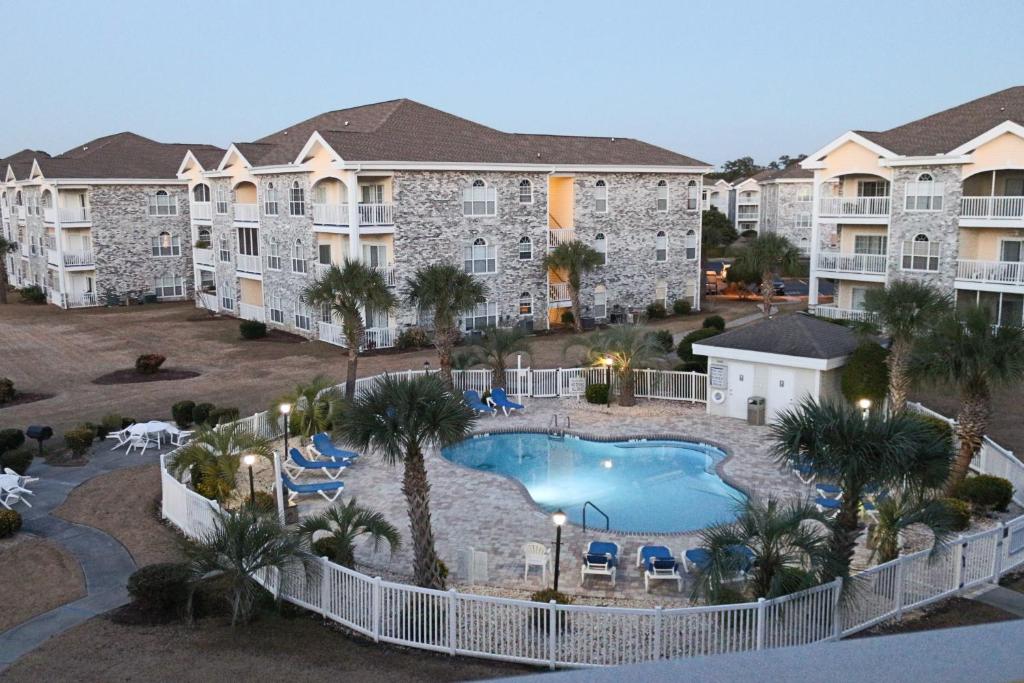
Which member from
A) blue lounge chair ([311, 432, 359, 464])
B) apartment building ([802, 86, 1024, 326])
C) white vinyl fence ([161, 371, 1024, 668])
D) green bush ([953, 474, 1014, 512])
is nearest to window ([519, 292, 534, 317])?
apartment building ([802, 86, 1024, 326])

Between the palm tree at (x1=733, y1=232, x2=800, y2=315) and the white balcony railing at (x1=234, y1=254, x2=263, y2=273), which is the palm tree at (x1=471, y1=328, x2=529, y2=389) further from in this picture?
the white balcony railing at (x1=234, y1=254, x2=263, y2=273)

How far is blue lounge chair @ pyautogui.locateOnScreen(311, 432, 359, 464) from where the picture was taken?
2027cm

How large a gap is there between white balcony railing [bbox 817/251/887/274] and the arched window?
3.34ft

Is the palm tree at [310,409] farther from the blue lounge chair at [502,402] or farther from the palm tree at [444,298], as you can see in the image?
the blue lounge chair at [502,402]

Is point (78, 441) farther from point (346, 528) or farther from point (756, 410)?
point (756, 410)

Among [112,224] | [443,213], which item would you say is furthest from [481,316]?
[112,224]

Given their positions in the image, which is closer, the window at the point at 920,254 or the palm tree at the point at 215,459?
the palm tree at the point at 215,459

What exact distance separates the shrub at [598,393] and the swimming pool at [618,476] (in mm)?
3008

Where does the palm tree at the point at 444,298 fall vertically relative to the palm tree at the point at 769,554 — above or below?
above

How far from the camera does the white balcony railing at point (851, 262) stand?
37.5 m

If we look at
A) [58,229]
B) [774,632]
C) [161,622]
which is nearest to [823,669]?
[774,632]

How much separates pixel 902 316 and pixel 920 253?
17475mm

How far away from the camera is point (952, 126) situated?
36.5 metres

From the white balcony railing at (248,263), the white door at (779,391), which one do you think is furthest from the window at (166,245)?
the white door at (779,391)
